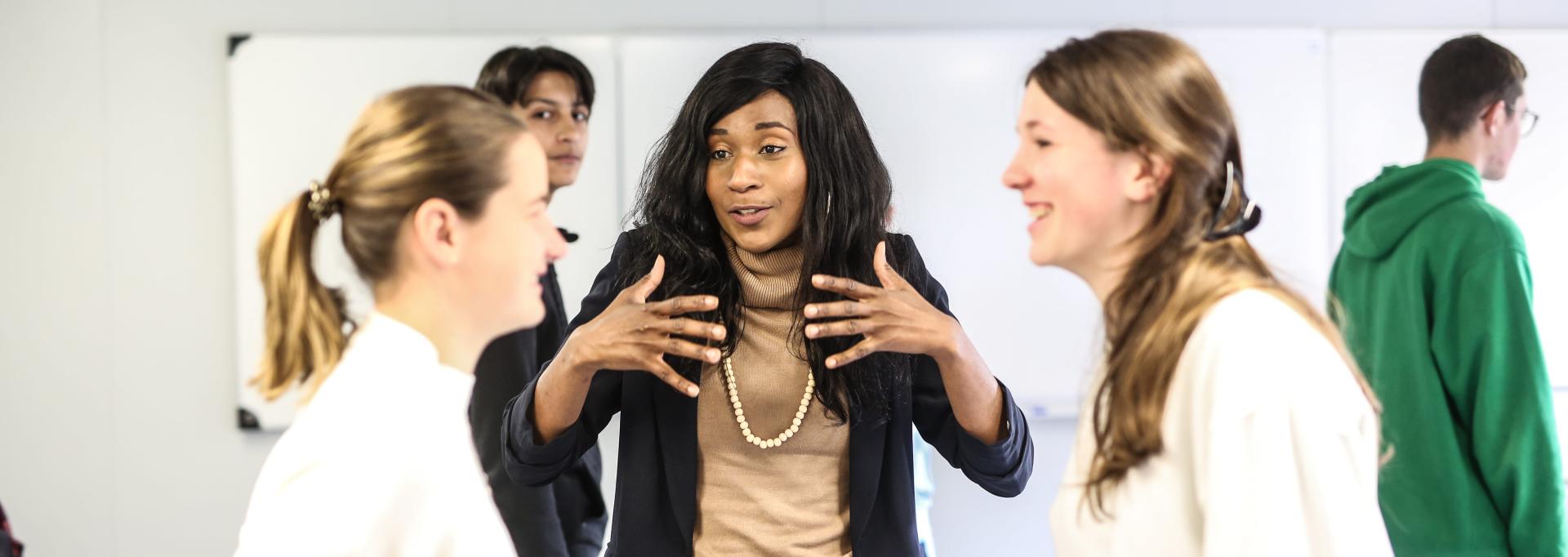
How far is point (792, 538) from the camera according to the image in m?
1.65

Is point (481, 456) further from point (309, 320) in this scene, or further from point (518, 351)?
point (309, 320)

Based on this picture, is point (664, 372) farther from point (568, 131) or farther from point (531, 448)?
point (568, 131)

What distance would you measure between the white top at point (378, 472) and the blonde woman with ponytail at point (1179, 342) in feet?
1.83

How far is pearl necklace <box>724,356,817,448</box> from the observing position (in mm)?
1701

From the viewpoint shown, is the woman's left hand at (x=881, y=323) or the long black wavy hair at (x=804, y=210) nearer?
the woman's left hand at (x=881, y=323)

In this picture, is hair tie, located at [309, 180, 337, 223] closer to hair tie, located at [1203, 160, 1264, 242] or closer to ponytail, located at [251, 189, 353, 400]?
ponytail, located at [251, 189, 353, 400]

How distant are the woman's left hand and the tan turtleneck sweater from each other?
239 millimetres

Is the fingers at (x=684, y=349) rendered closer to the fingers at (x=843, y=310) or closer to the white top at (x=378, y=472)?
the fingers at (x=843, y=310)

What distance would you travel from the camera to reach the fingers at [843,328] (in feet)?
4.85

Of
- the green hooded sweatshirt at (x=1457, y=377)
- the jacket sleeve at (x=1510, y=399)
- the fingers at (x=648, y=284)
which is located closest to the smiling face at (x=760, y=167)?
the fingers at (x=648, y=284)

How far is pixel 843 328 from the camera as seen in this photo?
4.87ft

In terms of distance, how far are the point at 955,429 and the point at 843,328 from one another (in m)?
0.35

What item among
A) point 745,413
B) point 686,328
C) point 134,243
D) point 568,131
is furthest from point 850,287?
point 134,243

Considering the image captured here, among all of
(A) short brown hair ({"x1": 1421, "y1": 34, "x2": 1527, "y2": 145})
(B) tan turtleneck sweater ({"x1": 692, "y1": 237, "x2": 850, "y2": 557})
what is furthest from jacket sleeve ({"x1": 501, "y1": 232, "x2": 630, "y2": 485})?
(A) short brown hair ({"x1": 1421, "y1": 34, "x2": 1527, "y2": 145})
